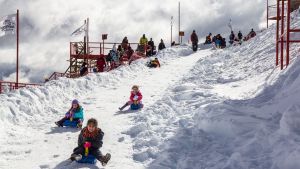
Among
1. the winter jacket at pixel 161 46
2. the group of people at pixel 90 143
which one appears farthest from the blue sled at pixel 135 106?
the winter jacket at pixel 161 46

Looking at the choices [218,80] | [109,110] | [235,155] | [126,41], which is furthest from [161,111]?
[126,41]

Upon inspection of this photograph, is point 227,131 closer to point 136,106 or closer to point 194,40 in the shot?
point 136,106

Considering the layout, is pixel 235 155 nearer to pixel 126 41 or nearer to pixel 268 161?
pixel 268 161

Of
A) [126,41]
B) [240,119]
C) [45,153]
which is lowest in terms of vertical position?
[45,153]

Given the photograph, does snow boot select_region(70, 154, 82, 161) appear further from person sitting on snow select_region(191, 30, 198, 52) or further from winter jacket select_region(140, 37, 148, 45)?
person sitting on snow select_region(191, 30, 198, 52)

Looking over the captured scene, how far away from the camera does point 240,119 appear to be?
29.3ft

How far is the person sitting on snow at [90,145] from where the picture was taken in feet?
26.8

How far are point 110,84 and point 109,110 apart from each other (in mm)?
6043

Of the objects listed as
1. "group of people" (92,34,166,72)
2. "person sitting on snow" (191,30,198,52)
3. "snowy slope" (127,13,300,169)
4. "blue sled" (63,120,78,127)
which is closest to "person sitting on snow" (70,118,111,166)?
"snowy slope" (127,13,300,169)

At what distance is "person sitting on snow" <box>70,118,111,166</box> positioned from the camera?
817 centimetres

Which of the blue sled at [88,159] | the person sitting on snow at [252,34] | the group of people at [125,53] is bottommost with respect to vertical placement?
the blue sled at [88,159]

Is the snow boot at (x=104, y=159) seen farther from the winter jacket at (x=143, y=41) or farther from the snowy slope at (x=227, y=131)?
the winter jacket at (x=143, y=41)

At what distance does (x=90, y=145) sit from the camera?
27.8 feet

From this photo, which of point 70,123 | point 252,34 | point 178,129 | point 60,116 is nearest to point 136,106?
point 60,116
